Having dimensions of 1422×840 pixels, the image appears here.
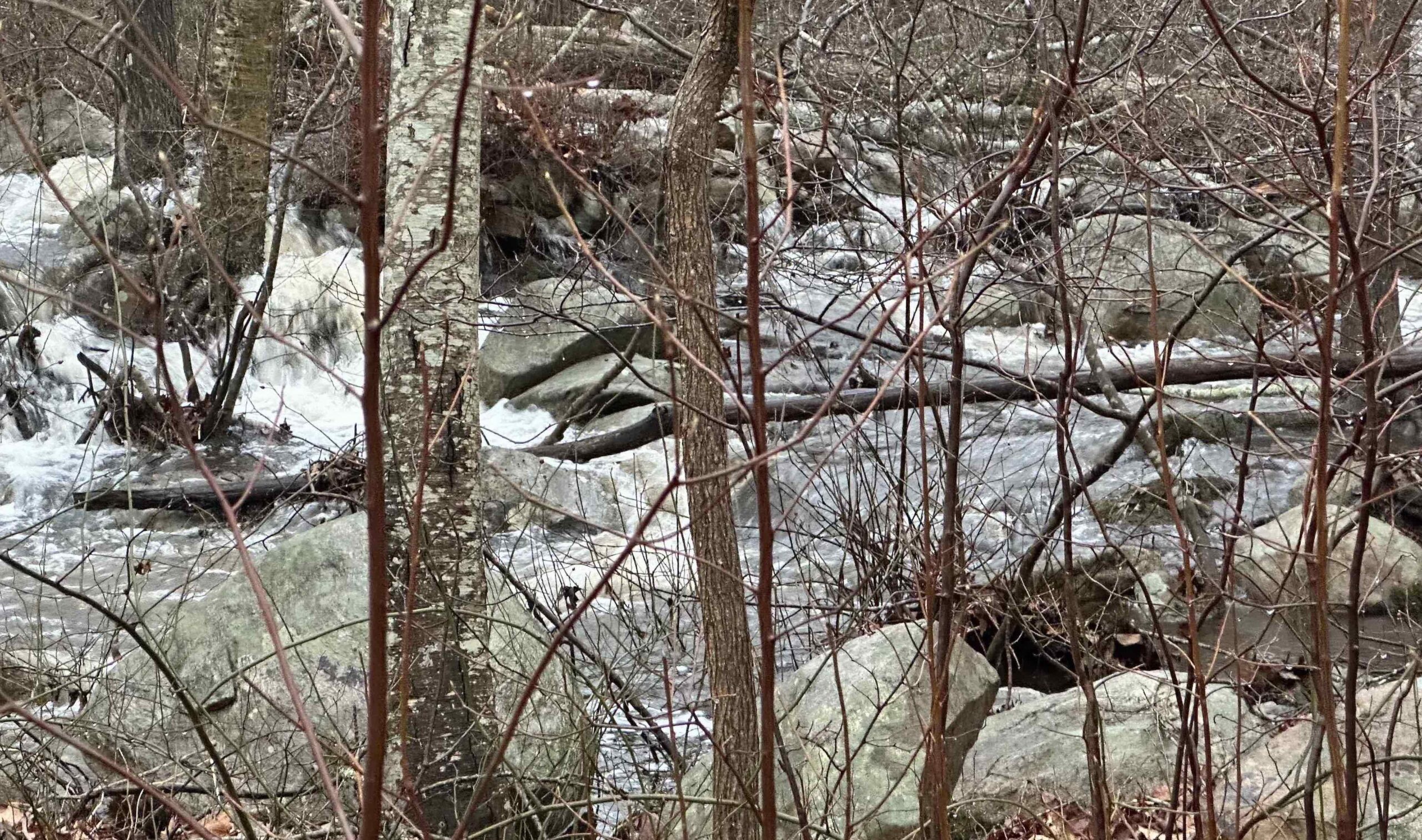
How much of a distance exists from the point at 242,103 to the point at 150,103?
2.59ft

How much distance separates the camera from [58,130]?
1265cm

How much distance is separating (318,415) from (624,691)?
27.1 ft

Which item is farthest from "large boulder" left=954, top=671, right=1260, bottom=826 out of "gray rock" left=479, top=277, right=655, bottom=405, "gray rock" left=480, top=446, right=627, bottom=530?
"gray rock" left=479, top=277, right=655, bottom=405

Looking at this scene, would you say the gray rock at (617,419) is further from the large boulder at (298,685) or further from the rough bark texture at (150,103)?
the large boulder at (298,685)

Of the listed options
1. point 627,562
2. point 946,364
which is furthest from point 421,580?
point 946,364

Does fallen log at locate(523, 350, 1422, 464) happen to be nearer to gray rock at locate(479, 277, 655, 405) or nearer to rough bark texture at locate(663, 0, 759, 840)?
rough bark texture at locate(663, 0, 759, 840)

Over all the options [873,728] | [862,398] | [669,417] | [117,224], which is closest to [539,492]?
[669,417]

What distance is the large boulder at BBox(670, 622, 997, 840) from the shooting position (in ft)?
12.6

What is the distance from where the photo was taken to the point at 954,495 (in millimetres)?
2760

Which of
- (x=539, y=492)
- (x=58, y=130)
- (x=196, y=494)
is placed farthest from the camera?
(x=58, y=130)

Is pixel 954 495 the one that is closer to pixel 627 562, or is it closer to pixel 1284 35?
pixel 627 562

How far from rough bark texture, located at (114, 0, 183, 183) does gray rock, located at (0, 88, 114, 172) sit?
47.7 inches

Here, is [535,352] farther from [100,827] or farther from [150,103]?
[100,827]

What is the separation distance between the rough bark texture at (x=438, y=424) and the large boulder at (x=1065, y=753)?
167cm
